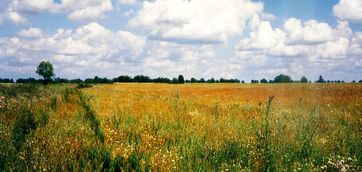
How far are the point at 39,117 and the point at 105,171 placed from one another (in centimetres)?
539

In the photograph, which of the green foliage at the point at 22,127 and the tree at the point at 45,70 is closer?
the green foliage at the point at 22,127

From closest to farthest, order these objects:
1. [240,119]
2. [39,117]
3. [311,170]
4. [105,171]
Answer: [311,170] → [105,171] → [39,117] → [240,119]

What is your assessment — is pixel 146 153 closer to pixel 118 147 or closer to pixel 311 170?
pixel 118 147

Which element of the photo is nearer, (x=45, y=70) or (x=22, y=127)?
(x=22, y=127)

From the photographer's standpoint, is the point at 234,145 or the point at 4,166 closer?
the point at 4,166

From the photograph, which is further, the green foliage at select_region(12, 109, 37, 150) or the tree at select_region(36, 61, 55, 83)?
the tree at select_region(36, 61, 55, 83)

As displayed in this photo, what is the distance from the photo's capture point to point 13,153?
6.58m

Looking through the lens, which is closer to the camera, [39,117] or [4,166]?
[4,166]

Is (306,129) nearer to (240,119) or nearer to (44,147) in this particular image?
(240,119)

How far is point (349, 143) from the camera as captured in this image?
306 inches

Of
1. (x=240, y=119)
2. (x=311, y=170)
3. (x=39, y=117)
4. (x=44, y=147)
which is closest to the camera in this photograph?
(x=311, y=170)

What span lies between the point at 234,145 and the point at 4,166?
14.3ft

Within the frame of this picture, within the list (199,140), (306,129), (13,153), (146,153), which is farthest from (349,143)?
(13,153)

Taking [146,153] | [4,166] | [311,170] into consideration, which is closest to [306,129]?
[311,170]
